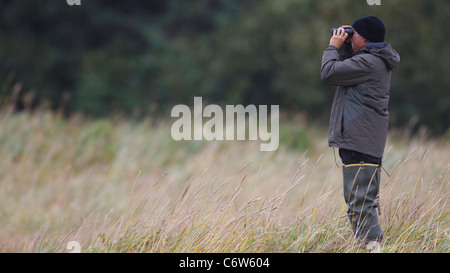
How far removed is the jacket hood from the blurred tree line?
449 inches

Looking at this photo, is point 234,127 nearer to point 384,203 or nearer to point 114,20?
point 384,203

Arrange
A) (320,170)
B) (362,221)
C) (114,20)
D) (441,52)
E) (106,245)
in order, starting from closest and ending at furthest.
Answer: (362,221)
(106,245)
(320,170)
(441,52)
(114,20)

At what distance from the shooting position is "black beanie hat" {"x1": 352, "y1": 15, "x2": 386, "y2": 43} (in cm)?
313

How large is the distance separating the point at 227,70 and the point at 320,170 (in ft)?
39.4

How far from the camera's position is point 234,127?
8.94m

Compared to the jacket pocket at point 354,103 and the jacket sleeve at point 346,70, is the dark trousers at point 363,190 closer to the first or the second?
the jacket pocket at point 354,103

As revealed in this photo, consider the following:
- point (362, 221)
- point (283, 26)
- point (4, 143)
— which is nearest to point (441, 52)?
point (283, 26)

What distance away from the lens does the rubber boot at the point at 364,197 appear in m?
3.06

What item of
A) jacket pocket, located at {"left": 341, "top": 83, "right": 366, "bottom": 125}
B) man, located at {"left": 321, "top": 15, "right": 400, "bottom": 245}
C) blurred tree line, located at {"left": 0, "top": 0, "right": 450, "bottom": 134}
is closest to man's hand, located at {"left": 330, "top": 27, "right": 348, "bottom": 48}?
man, located at {"left": 321, "top": 15, "right": 400, "bottom": 245}

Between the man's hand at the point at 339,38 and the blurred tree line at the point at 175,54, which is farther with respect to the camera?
the blurred tree line at the point at 175,54

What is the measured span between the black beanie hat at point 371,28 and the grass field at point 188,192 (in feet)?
2.63

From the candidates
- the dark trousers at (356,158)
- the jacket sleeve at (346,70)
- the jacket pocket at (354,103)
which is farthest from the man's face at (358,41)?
the dark trousers at (356,158)

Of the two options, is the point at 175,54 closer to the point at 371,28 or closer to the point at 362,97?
the point at 371,28

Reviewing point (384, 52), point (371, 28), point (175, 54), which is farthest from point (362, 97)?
point (175, 54)
